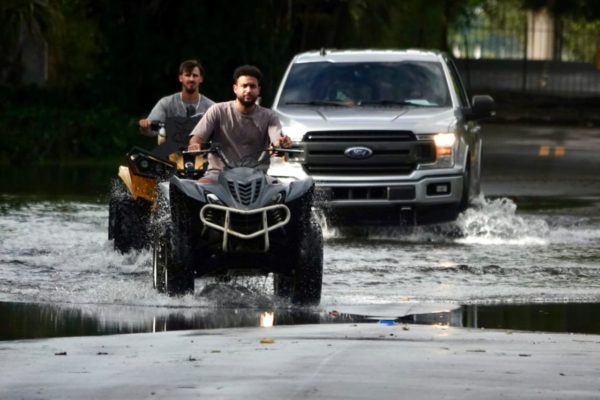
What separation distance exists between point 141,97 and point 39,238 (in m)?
20.1

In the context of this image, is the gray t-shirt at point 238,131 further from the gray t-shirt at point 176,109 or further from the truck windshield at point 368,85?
the truck windshield at point 368,85

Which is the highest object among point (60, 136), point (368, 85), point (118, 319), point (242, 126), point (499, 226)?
point (368, 85)

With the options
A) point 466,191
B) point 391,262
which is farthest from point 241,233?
point 466,191

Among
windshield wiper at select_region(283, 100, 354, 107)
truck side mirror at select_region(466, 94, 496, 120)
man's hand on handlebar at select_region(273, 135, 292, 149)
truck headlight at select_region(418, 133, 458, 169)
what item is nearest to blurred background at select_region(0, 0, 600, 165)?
windshield wiper at select_region(283, 100, 354, 107)

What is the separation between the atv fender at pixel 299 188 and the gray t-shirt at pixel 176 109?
335 centimetres

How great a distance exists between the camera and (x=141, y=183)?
52.1ft

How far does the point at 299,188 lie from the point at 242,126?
0.92 metres

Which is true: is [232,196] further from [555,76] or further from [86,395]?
[555,76]

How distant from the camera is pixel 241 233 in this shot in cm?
1284

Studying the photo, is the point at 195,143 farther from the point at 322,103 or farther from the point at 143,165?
the point at 322,103

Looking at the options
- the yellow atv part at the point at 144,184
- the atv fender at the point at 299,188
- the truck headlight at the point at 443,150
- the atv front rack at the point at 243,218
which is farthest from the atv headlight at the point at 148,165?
the truck headlight at the point at 443,150

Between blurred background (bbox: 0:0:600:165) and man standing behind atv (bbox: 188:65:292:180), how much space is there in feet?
52.3

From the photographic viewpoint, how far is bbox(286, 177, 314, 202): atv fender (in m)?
13.0

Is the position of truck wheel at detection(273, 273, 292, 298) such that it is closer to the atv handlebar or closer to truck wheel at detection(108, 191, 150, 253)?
the atv handlebar
